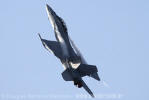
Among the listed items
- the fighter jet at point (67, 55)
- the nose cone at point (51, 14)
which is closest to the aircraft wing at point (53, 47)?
the fighter jet at point (67, 55)

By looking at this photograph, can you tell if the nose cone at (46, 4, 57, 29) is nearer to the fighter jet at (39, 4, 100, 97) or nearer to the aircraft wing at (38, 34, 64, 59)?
the fighter jet at (39, 4, 100, 97)

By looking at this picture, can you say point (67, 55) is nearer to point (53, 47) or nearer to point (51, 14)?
point (53, 47)

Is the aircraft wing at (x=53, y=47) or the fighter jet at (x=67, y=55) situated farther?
the aircraft wing at (x=53, y=47)

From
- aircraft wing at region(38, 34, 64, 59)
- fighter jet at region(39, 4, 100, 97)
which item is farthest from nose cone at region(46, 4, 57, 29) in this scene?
aircraft wing at region(38, 34, 64, 59)

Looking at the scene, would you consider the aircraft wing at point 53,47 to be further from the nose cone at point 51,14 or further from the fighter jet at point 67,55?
the nose cone at point 51,14

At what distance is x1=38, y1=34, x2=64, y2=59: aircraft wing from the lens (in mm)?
79488

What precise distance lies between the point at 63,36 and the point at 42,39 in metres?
3.12

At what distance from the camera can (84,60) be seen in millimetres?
79500

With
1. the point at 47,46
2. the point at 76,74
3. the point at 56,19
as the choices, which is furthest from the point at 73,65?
the point at 56,19

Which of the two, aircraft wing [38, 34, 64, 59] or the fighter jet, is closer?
the fighter jet

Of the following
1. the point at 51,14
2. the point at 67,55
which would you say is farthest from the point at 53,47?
the point at 51,14

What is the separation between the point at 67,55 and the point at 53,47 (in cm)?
502

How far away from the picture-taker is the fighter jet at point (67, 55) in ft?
238

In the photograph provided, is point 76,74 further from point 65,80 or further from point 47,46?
point 47,46
